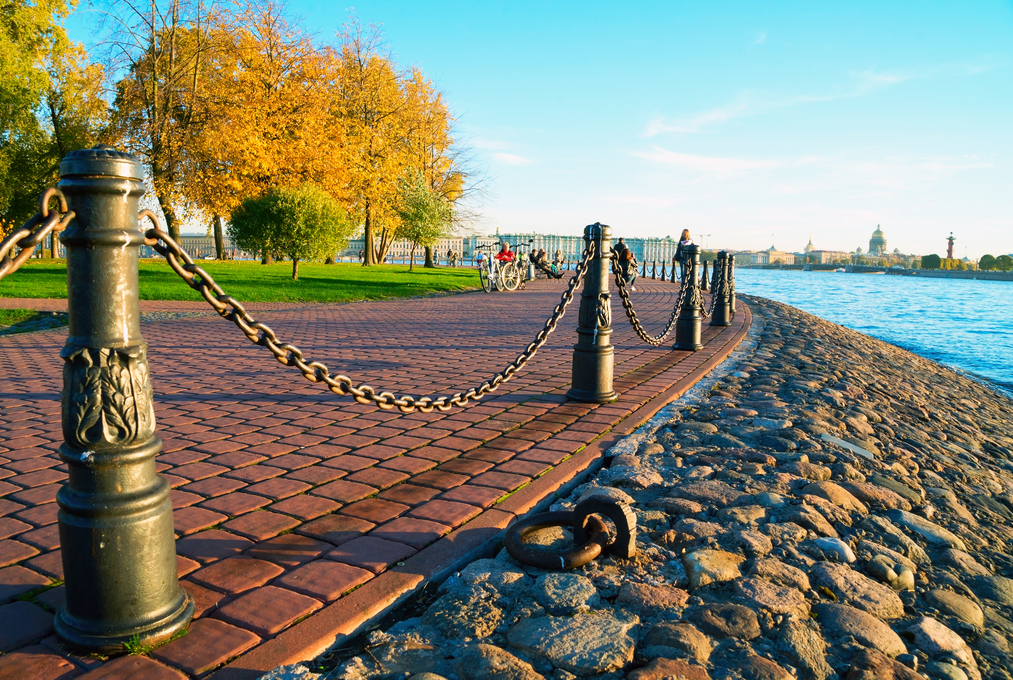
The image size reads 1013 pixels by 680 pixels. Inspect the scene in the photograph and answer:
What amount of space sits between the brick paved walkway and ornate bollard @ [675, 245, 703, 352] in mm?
970

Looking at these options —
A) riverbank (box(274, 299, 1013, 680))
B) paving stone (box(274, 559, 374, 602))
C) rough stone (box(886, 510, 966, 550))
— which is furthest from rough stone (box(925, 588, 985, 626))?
paving stone (box(274, 559, 374, 602))

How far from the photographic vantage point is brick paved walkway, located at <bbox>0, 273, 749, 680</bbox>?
1.98 meters

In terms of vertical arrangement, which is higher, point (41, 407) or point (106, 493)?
point (106, 493)

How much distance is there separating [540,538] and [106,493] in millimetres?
1528

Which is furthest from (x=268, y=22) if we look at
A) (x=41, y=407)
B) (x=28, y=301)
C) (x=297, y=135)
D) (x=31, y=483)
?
(x=31, y=483)

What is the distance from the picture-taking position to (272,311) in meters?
11.9

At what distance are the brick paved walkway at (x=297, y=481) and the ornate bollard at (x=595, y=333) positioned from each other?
6.6 inches

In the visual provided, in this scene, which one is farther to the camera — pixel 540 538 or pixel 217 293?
pixel 540 538

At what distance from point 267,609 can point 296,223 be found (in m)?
17.8

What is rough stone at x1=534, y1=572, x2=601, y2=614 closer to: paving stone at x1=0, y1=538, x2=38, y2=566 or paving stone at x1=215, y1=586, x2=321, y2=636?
paving stone at x1=215, y1=586, x2=321, y2=636

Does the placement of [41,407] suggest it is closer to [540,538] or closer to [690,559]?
[540,538]

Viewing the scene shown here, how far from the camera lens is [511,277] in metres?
20.5

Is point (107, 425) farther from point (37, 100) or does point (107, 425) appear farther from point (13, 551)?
point (37, 100)

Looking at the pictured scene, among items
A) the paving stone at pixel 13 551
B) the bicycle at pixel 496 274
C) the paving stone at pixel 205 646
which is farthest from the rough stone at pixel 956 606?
the bicycle at pixel 496 274
